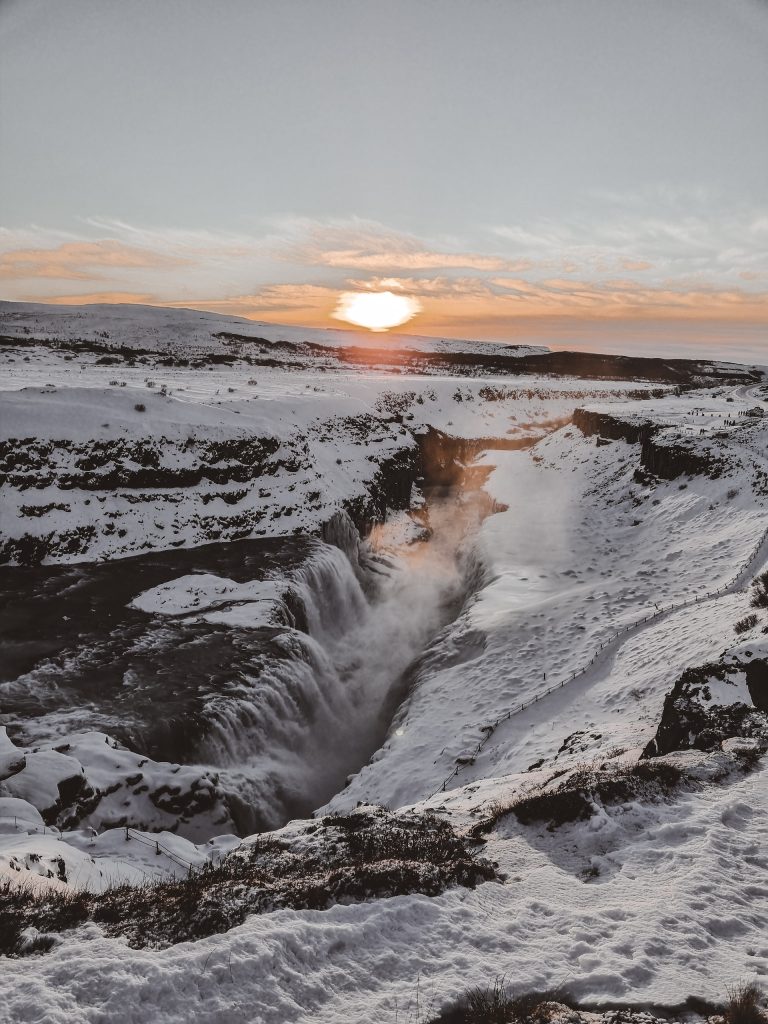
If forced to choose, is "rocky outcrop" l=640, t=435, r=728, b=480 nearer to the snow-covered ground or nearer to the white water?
the snow-covered ground

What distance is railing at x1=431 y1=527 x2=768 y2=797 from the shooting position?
14.3m

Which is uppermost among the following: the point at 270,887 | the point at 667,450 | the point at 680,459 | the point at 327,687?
the point at 667,450

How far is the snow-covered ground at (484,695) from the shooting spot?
487cm

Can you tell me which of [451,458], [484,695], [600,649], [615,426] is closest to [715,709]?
[600,649]

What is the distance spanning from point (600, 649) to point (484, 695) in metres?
4.07

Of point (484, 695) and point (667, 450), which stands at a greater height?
point (667, 450)

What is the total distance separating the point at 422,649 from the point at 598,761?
1338cm

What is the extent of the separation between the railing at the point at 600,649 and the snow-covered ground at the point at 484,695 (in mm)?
117

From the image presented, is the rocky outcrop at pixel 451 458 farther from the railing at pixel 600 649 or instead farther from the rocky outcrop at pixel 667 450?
the railing at pixel 600 649

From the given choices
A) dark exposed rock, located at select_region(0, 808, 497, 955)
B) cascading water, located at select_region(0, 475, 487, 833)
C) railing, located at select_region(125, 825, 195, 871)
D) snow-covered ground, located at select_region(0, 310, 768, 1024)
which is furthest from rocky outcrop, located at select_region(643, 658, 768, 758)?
cascading water, located at select_region(0, 475, 487, 833)

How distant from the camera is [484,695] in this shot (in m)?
17.4

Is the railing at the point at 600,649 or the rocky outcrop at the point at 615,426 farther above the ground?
the rocky outcrop at the point at 615,426

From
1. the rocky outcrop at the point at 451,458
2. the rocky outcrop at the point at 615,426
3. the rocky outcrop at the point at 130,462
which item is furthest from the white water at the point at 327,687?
the rocky outcrop at the point at 451,458

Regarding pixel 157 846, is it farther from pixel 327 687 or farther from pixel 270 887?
pixel 327 687
